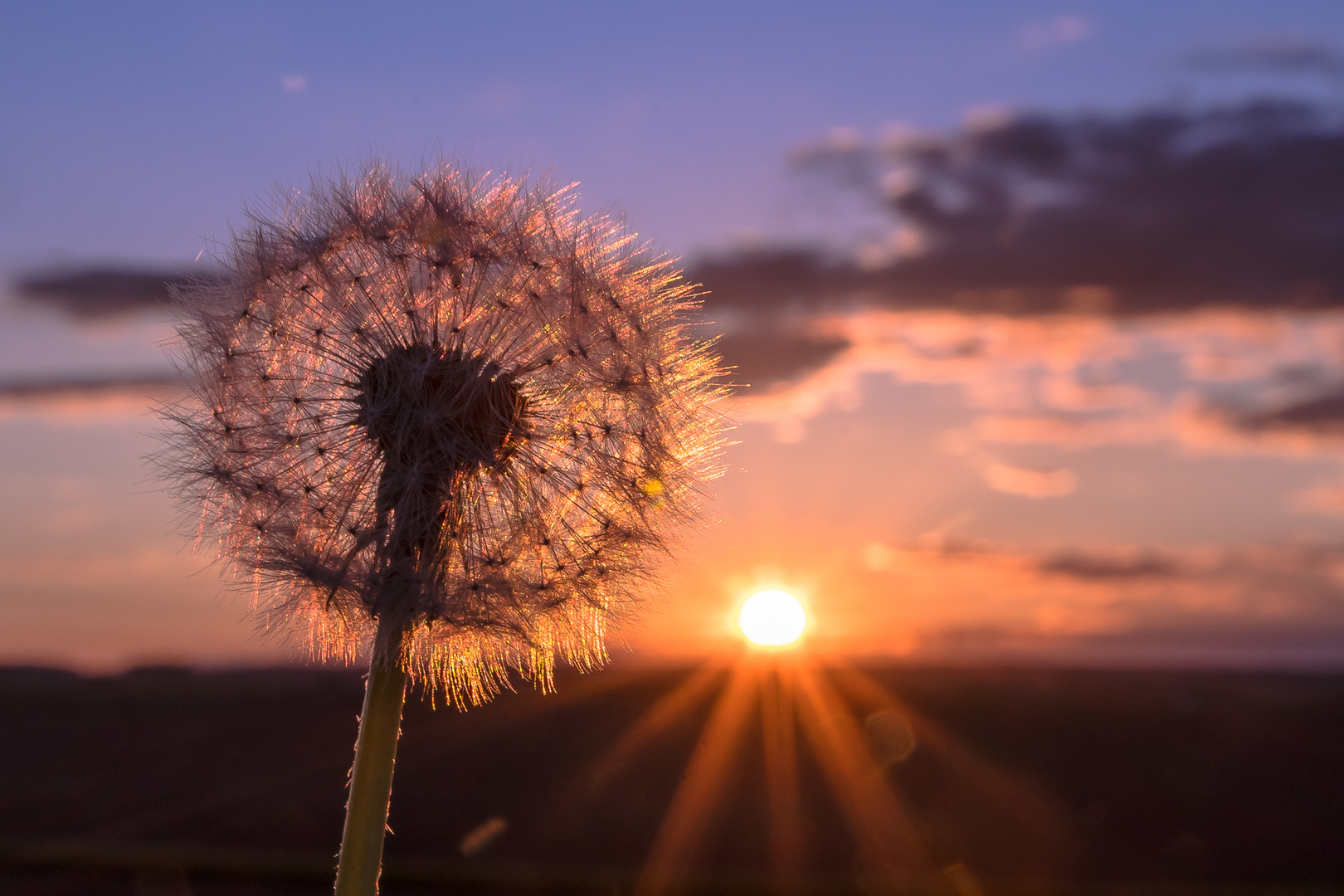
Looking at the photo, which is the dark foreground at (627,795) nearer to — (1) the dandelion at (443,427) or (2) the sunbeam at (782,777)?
(2) the sunbeam at (782,777)

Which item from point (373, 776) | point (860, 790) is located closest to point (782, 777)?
point (860, 790)

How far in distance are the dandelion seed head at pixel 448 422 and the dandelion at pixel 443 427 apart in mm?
10

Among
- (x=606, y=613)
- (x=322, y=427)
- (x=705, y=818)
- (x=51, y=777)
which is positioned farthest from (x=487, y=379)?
(x=51, y=777)

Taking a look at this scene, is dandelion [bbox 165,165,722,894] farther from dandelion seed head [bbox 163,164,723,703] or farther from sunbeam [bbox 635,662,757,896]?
sunbeam [bbox 635,662,757,896]

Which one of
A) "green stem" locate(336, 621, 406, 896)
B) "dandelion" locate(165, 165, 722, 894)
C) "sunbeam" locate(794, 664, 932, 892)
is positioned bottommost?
"sunbeam" locate(794, 664, 932, 892)

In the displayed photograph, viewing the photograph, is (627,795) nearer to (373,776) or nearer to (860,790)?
(860,790)

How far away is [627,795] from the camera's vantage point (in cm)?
1436

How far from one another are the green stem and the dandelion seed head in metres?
0.09

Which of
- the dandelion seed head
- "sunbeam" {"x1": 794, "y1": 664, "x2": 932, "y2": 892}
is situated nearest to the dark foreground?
"sunbeam" {"x1": 794, "y1": 664, "x2": 932, "y2": 892}

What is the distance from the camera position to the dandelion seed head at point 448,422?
3.90m

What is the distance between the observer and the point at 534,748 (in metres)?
15.8

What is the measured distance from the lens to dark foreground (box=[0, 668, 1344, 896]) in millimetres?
12062

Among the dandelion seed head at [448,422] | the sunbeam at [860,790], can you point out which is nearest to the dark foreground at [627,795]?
the sunbeam at [860,790]

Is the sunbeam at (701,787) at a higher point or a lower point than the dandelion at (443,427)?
lower
